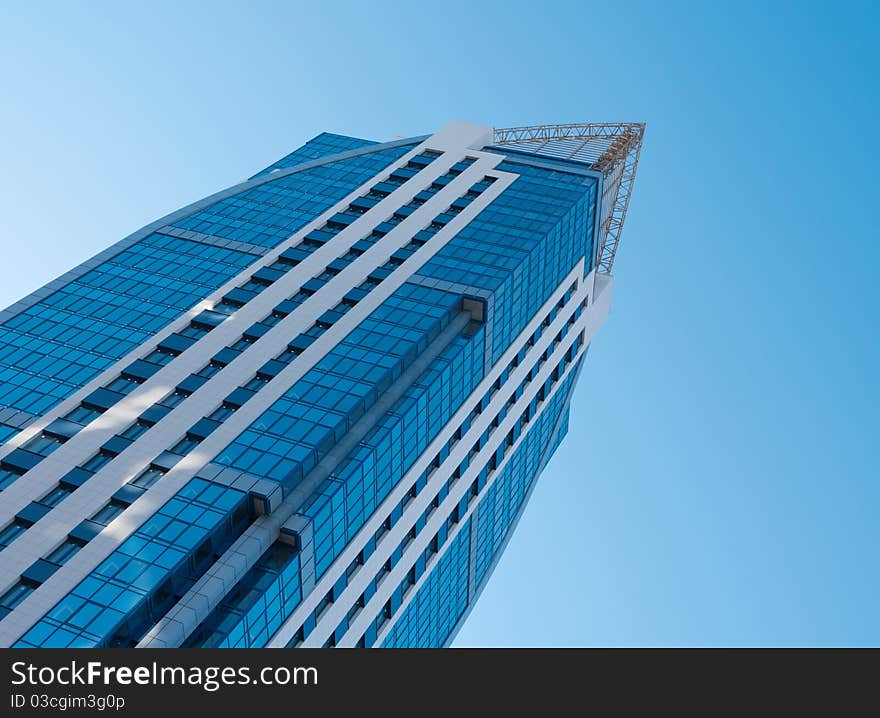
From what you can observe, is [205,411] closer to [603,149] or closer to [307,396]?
[307,396]

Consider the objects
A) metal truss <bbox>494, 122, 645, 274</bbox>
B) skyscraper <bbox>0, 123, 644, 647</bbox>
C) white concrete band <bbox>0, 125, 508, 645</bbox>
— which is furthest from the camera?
metal truss <bbox>494, 122, 645, 274</bbox>

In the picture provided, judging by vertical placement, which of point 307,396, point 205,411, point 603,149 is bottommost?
point 205,411

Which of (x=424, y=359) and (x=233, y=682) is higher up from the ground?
(x=424, y=359)

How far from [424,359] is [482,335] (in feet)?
24.5

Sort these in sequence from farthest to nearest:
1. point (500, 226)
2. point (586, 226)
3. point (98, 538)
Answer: point (586, 226), point (500, 226), point (98, 538)

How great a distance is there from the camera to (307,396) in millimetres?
72250

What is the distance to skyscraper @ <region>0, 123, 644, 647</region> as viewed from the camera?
59.9 meters

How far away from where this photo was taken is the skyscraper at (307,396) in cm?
5991

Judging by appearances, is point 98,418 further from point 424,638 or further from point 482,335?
point 424,638

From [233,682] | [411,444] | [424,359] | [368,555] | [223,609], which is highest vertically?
[424,359]

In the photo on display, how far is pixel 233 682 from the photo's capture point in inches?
1754

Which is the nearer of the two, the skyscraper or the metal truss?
the skyscraper

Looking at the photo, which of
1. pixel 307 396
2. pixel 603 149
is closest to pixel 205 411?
pixel 307 396

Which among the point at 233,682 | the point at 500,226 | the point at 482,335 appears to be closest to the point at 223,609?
the point at 233,682
